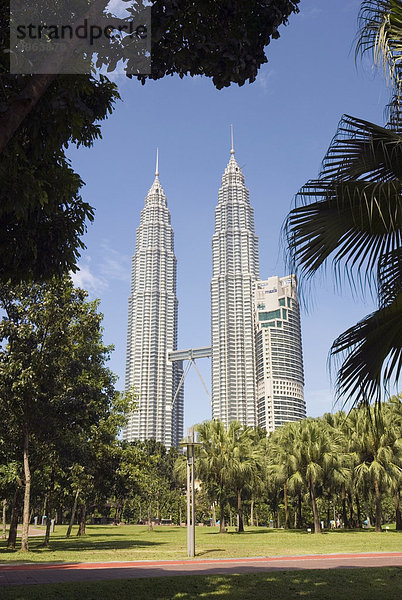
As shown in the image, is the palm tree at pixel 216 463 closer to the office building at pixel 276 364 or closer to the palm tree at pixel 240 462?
the palm tree at pixel 240 462

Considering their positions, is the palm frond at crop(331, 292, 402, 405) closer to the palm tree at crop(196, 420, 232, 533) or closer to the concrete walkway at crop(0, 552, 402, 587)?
the concrete walkway at crop(0, 552, 402, 587)

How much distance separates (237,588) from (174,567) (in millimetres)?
5868

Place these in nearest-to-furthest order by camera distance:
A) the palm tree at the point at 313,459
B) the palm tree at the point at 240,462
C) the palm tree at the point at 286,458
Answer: the palm tree at the point at 313,459, the palm tree at the point at 240,462, the palm tree at the point at 286,458

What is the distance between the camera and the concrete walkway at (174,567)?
13.7 meters

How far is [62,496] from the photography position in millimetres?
31750

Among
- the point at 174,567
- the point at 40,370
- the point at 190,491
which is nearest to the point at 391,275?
the point at 174,567

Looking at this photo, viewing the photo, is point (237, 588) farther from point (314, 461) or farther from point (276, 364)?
point (276, 364)

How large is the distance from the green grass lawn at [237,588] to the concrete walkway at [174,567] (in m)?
1.51

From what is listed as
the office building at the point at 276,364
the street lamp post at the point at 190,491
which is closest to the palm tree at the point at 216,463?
the street lamp post at the point at 190,491

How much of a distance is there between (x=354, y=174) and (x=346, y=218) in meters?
0.55

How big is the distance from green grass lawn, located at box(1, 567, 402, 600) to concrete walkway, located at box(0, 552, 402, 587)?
4.97 feet

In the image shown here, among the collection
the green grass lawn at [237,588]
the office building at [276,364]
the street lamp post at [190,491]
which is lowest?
the green grass lawn at [237,588]

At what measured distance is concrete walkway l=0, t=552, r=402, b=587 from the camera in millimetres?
13684

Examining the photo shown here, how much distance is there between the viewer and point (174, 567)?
16188 mm
